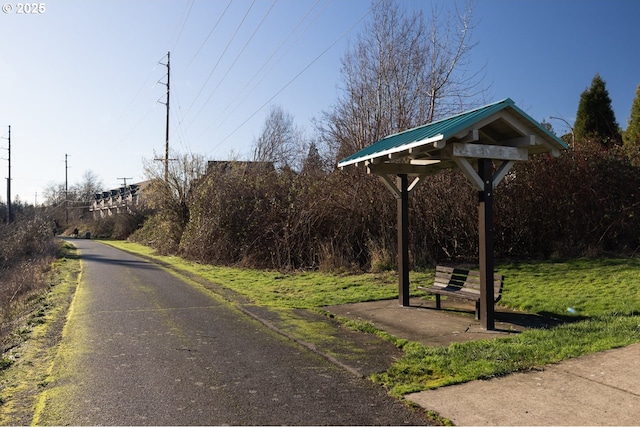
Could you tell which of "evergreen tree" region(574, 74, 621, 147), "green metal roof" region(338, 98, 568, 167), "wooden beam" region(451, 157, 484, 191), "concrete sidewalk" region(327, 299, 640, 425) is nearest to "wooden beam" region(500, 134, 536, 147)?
"green metal roof" region(338, 98, 568, 167)

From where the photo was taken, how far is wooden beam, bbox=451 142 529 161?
7215 mm

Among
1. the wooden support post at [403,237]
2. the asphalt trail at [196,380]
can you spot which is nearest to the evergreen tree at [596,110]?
the wooden support post at [403,237]

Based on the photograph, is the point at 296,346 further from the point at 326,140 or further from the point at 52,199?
the point at 52,199

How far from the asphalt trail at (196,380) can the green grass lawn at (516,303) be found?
2.29 feet

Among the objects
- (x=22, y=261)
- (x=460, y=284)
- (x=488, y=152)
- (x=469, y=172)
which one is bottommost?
(x=22, y=261)

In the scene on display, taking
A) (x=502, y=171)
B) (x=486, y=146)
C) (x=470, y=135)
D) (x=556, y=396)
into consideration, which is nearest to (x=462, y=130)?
(x=470, y=135)

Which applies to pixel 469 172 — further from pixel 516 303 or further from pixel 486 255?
pixel 516 303

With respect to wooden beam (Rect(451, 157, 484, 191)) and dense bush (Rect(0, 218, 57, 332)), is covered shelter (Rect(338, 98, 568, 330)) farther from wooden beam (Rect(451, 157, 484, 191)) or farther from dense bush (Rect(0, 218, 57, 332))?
dense bush (Rect(0, 218, 57, 332))

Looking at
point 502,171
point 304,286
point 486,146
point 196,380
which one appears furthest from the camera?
point 304,286

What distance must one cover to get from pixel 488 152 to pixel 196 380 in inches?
205

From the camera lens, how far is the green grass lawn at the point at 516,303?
546 cm

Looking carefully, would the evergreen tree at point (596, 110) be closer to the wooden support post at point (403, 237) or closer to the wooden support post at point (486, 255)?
the wooden support post at point (403, 237)

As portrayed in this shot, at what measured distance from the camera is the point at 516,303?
9.21 metres

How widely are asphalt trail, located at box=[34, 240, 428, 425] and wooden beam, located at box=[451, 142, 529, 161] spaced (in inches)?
142
